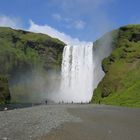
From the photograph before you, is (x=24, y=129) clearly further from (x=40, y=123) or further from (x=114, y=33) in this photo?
(x=114, y=33)

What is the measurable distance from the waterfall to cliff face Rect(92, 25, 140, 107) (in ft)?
72.9

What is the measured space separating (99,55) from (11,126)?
504 feet

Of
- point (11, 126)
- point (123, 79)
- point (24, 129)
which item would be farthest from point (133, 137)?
point (123, 79)

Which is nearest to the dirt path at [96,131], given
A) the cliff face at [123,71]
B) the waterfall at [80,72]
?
the cliff face at [123,71]

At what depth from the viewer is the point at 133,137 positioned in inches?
1217

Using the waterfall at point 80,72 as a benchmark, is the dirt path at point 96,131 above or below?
below

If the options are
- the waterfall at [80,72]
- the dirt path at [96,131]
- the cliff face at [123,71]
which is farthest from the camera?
the waterfall at [80,72]

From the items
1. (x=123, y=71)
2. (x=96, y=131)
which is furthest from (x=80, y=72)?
(x=96, y=131)

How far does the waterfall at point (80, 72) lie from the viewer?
185000 millimetres

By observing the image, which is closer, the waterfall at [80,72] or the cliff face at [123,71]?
the cliff face at [123,71]

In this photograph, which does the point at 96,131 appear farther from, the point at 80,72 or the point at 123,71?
the point at 80,72

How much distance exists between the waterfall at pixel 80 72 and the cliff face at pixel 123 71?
72.9 ft

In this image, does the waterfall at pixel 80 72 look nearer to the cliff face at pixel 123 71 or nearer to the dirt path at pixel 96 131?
the cliff face at pixel 123 71

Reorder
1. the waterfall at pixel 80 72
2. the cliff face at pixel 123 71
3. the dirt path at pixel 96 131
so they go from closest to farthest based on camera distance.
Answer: the dirt path at pixel 96 131, the cliff face at pixel 123 71, the waterfall at pixel 80 72
